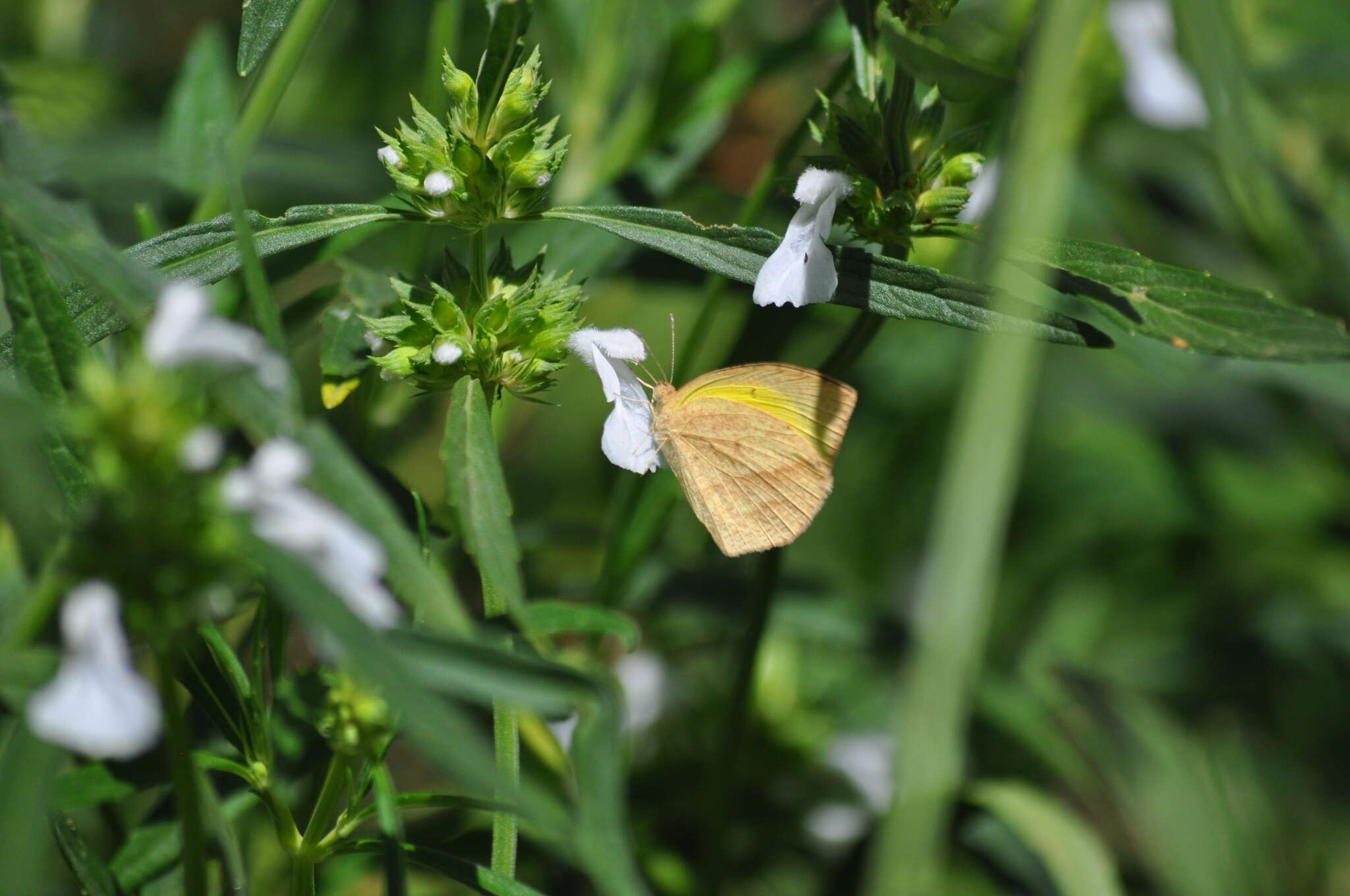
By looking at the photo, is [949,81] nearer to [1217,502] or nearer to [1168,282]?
[1168,282]

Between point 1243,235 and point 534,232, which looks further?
point 1243,235

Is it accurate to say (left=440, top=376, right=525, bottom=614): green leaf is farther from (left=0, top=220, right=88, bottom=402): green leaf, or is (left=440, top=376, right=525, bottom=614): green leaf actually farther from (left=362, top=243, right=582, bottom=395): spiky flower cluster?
(left=0, top=220, right=88, bottom=402): green leaf

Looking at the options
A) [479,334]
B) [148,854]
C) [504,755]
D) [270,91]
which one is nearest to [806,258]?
[479,334]

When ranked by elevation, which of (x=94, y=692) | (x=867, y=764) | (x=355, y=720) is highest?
(x=94, y=692)

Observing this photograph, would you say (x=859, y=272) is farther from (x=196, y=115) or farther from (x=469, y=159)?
(x=196, y=115)

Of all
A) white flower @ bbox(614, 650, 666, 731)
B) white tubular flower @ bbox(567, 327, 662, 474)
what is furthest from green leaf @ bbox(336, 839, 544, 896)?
white flower @ bbox(614, 650, 666, 731)

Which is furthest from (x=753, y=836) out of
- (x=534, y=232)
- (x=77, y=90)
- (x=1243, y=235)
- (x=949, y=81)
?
(x=77, y=90)

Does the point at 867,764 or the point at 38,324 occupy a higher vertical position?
the point at 38,324
